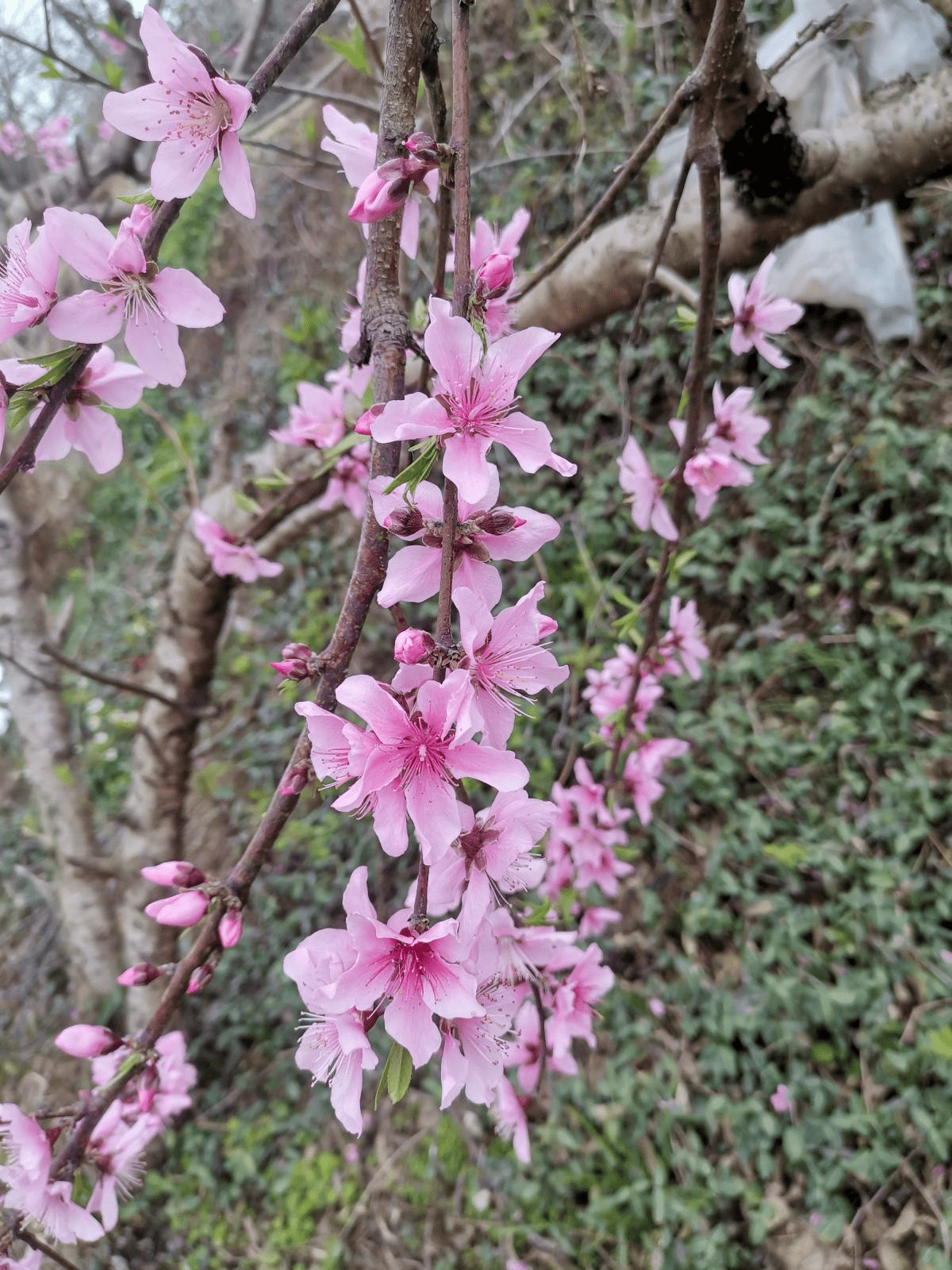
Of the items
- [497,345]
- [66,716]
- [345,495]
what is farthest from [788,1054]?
[66,716]

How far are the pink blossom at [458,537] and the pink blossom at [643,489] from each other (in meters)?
0.66

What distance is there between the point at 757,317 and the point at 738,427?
0.18 metres

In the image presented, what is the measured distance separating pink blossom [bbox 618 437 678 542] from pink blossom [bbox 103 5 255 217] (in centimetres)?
75

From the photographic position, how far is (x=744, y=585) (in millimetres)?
2730

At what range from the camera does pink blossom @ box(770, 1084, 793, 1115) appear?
1978 millimetres

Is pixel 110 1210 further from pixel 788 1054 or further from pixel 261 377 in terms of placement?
pixel 261 377

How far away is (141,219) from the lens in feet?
2.30

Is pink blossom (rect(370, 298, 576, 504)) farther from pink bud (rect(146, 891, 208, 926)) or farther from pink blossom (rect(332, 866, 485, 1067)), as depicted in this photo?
pink bud (rect(146, 891, 208, 926))

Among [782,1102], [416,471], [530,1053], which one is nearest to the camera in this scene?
[416,471]

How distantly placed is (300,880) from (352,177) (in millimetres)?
2765

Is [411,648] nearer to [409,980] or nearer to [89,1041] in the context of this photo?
[409,980]

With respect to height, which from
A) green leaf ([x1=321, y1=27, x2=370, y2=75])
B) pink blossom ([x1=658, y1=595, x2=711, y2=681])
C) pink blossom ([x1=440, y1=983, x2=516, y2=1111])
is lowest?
pink blossom ([x1=440, y1=983, x2=516, y2=1111])

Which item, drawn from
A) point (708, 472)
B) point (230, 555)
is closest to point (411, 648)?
point (708, 472)

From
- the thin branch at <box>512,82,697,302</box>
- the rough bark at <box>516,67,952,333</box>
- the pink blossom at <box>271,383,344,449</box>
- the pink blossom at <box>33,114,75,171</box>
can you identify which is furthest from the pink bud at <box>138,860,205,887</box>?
the pink blossom at <box>33,114,75,171</box>
